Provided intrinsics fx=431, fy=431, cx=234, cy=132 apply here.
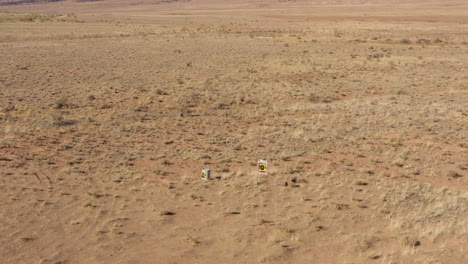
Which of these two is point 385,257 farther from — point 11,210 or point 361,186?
point 11,210

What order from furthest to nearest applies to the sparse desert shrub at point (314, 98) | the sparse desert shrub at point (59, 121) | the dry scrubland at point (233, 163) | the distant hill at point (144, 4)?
the distant hill at point (144, 4) < the sparse desert shrub at point (314, 98) < the sparse desert shrub at point (59, 121) < the dry scrubland at point (233, 163)

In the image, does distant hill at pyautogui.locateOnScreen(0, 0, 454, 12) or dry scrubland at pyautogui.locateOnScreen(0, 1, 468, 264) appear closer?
dry scrubland at pyautogui.locateOnScreen(0, 1, 468, 264)

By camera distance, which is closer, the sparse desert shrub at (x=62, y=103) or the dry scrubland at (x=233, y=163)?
the dry scrubland at (x=233, y=163)

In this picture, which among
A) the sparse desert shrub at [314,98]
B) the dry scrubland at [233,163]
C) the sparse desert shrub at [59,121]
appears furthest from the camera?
the sparse desert shrub at [314,98]

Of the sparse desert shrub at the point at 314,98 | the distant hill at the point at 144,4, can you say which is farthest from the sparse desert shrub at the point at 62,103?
the distant hill at the point at 144,4

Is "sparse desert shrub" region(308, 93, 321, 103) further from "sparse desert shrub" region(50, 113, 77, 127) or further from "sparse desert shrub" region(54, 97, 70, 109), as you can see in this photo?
"sparse desert shrub" region(54, 97, 70, 109)

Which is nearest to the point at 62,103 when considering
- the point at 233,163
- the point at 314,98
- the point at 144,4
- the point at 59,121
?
the point at 59,121

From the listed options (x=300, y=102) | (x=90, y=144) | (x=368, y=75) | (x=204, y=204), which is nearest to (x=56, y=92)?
(x=90, y=144)

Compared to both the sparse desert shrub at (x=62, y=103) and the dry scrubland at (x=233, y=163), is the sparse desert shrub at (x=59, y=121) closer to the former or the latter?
the dry scrubland at (x=233, y=163)

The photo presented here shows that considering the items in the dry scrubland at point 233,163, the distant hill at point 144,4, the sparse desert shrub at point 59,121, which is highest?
the distant hill at point 144,4

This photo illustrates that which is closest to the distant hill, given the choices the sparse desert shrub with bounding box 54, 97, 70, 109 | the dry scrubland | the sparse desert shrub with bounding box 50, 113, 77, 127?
the dry scrubland
